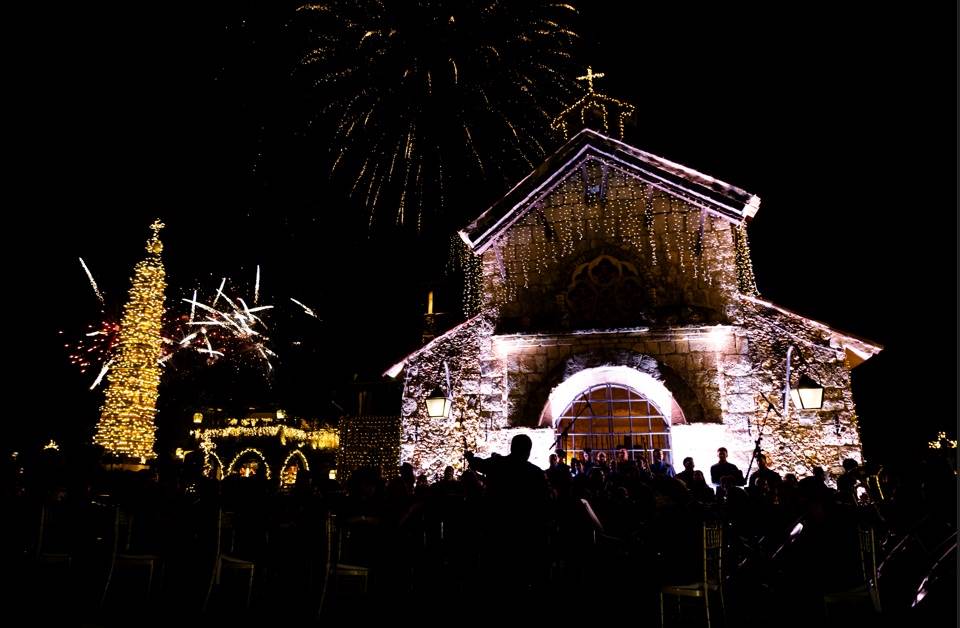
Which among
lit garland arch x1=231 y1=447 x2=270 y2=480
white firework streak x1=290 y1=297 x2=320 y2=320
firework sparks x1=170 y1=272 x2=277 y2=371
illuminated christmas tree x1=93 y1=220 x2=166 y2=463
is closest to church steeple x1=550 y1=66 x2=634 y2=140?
illuminated christmas tree x1=93 y1=220 x2=166 y2=463

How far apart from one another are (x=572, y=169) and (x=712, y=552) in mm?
9771

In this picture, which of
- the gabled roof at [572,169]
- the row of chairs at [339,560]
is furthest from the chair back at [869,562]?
the gabled roof at [572,169]

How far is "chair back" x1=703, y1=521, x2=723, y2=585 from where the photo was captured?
536cm

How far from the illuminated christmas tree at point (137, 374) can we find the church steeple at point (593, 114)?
517 inches

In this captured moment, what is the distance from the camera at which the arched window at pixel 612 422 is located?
1254 cm

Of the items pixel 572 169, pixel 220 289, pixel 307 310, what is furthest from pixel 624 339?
pixel 307 310

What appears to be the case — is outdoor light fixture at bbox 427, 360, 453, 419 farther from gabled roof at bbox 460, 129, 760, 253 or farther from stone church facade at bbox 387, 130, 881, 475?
gabled roof at bbox 460, 129, 760, 253

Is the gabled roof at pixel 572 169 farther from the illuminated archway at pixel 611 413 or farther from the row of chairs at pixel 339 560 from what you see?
the row of chairs at pixel 339 560

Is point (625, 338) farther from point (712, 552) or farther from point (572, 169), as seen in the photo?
point (712, 552)

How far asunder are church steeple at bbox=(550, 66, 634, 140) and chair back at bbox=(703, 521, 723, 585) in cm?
1066

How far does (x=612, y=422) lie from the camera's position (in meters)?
12.7

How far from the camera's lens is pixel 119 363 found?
1775cm

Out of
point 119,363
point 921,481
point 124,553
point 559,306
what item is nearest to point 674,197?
point 559,306

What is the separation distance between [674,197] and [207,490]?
10513mm
